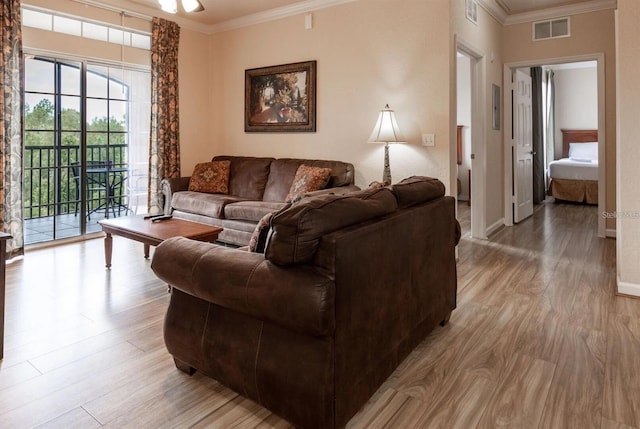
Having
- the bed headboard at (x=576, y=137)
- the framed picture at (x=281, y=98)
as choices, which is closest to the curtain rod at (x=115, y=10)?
the framed picture at (x=281, y=98)

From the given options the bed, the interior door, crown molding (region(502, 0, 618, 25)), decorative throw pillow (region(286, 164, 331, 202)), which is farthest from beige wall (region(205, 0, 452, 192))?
the bed

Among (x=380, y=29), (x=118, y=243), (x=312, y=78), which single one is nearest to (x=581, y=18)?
(x=380, y=29)

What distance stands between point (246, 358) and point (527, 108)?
6.11 metres

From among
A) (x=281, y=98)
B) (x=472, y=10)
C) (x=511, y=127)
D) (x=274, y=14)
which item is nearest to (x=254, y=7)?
(x=274, y=14)

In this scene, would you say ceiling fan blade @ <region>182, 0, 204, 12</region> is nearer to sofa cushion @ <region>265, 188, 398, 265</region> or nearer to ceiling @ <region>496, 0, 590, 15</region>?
sofa cushion @ <region>265, 188, 398, 265</region>

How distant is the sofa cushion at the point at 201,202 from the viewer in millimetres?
4625

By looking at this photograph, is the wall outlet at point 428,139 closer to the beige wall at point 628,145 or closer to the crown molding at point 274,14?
the beige wall at point 628,145

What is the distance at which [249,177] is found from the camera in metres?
5.22

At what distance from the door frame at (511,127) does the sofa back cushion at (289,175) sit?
98.6 inches

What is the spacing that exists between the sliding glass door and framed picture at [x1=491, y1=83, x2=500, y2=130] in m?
4.28

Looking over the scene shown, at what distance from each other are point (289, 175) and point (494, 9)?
3.15 metres

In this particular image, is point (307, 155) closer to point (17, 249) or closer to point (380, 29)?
point (380, 29)

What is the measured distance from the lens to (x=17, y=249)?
4156mm

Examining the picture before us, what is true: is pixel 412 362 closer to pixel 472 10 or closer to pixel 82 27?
pixel 472 10
